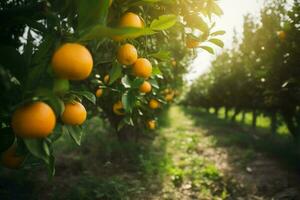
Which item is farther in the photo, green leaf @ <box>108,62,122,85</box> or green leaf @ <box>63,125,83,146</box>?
green leaf @ <box>108,62,122,85</box>

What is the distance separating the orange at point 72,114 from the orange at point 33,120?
21cm

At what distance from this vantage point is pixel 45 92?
940 mm

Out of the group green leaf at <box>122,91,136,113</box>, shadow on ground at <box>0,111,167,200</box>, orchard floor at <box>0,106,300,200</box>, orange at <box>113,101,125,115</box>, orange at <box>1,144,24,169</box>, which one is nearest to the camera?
orange at <box>1,144,24,169</box>

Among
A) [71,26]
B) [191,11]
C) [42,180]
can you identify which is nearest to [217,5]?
[191,11]

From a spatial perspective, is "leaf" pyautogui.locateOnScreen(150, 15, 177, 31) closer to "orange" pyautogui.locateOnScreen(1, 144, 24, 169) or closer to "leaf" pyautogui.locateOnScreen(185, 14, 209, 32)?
"leaf" pyautogui.locateOnScreen(185, 14, 209, 32)

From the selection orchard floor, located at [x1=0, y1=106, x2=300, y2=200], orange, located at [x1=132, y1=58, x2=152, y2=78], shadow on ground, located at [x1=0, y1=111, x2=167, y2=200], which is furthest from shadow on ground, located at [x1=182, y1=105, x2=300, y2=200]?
orange, located at [x1=132, y1=58, x2=152, y2=78]

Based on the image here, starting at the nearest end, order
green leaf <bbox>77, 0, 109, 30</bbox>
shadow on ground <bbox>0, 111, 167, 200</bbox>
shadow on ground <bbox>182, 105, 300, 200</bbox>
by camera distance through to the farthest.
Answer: green leaf <bbox>77, 0, 109, 30</bbox> → shadow on ground <bbox>0, 111, 167, 200</bbox> → shadow on ground <bbox>182, 105, 300, 200</bbox>

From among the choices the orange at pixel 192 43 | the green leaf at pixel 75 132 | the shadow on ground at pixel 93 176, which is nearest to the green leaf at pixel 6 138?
A: the green leaf at pixel 75 132

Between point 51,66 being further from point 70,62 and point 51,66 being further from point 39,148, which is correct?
→ point 39,148

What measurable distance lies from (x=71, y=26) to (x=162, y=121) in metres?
12.7

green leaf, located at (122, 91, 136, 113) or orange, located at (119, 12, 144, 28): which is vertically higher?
orange, located at (119, 12, 144, 28)

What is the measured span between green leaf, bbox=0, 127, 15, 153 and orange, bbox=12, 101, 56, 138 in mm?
297

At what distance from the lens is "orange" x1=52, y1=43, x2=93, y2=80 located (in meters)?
0.94

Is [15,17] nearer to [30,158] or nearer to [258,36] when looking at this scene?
[30,158]
